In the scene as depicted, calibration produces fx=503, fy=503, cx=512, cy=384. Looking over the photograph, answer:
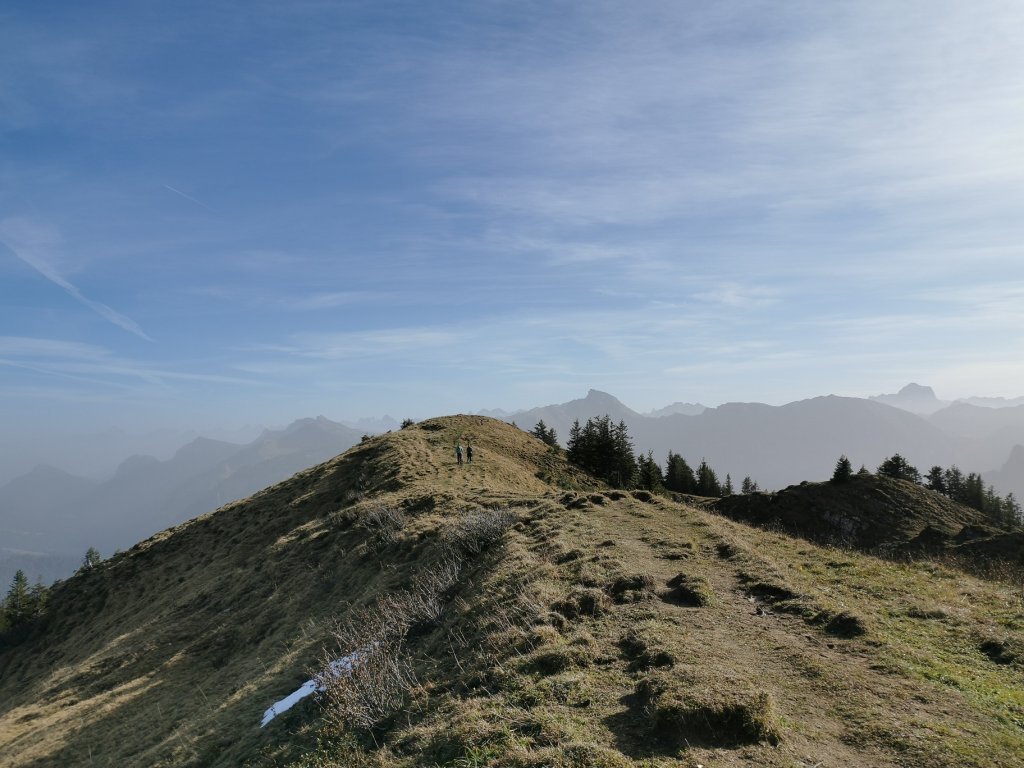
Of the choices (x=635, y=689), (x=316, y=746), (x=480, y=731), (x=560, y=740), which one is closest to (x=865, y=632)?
(x=635, y=689)

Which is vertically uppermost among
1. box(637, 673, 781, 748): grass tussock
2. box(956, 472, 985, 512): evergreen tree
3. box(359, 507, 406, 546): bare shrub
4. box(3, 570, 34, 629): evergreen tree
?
box(637, 673, 781, 748): grass tussock

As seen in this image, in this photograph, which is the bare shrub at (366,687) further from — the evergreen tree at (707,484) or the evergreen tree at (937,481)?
the evergreen tree at (937,481)

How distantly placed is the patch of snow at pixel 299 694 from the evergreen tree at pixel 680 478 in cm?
7490

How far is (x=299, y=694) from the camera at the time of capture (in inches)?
591

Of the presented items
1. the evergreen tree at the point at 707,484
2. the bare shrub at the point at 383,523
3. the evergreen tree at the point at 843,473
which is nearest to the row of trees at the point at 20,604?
the bare shrub at the point at 383,523

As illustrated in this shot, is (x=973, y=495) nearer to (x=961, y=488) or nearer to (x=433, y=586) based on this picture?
(x=961, y=488)

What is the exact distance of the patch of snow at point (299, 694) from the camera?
13839 millimetres

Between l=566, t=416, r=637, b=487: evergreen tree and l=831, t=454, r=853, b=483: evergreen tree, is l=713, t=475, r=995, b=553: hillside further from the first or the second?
l=566, t=416, r=637, b=487: evergreen tree

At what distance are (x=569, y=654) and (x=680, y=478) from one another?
7957cm

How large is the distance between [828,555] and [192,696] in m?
25.4

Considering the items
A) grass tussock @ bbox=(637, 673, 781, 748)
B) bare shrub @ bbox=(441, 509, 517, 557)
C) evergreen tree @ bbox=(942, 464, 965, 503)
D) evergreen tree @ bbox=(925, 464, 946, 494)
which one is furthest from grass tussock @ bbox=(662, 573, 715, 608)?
evergreen tree @ bbox=(942, 464, 965, 503)

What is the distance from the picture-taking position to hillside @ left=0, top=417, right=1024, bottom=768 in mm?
7668

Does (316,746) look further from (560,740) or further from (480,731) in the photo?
(560,740)

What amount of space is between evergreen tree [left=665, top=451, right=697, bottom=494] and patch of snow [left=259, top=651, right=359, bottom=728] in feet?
246
